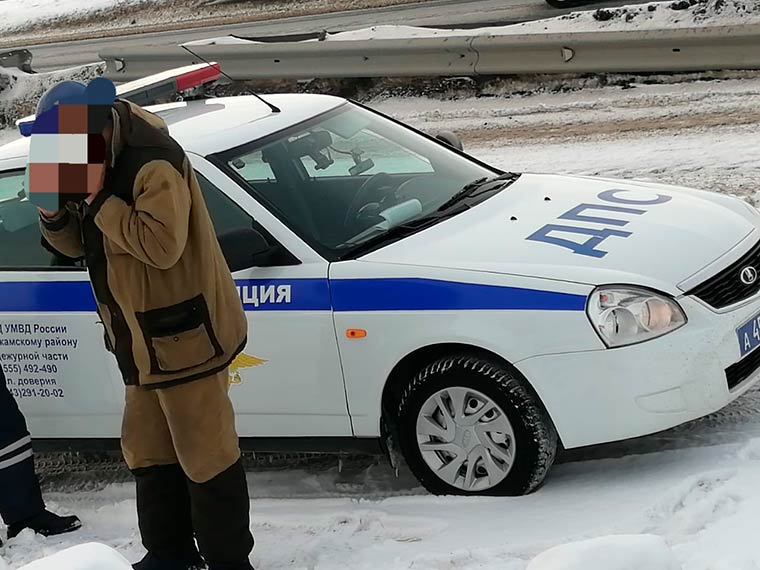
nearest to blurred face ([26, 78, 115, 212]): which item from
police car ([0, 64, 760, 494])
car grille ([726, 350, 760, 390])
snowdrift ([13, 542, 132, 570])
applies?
police car ([0, 64, 760, 494])

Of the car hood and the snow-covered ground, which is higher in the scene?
the car hood

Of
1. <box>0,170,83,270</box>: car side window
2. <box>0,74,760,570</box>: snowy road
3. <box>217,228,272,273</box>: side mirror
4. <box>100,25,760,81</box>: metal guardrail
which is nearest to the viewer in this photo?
<box>0,74,760,570</box>: snowy road

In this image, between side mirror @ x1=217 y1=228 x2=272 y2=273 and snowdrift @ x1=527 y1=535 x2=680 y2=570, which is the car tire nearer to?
side mirror @ x1=217 y1=228 x2=272 y2=273

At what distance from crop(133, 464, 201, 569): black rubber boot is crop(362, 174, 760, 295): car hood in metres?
1.16

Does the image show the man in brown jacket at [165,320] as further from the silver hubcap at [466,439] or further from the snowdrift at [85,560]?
the silver hubcap at [466,439]

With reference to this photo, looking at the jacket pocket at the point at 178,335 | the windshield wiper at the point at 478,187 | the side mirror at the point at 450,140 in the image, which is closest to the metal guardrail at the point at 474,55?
the side mirror at the point at 450,140

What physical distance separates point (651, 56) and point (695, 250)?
24.1 feet

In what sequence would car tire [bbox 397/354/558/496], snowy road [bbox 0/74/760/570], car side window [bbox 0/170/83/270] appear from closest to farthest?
snowy road [bbox 0/74/760/570] → car tire [bbox 397/354/558/496] → car side window [bbox 0/170/83/270]

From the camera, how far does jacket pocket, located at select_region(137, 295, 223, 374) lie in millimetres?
3432

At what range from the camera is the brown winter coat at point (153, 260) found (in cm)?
324

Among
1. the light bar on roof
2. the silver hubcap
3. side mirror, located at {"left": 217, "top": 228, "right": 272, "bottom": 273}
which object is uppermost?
the light bar on roof

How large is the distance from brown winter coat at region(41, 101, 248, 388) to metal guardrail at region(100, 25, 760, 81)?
27.9 ft

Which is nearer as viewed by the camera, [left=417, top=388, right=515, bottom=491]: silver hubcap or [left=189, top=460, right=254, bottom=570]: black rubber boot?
[left=189, top=460, right=254, bottom=570]: black rubber boot

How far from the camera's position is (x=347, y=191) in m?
4.88
